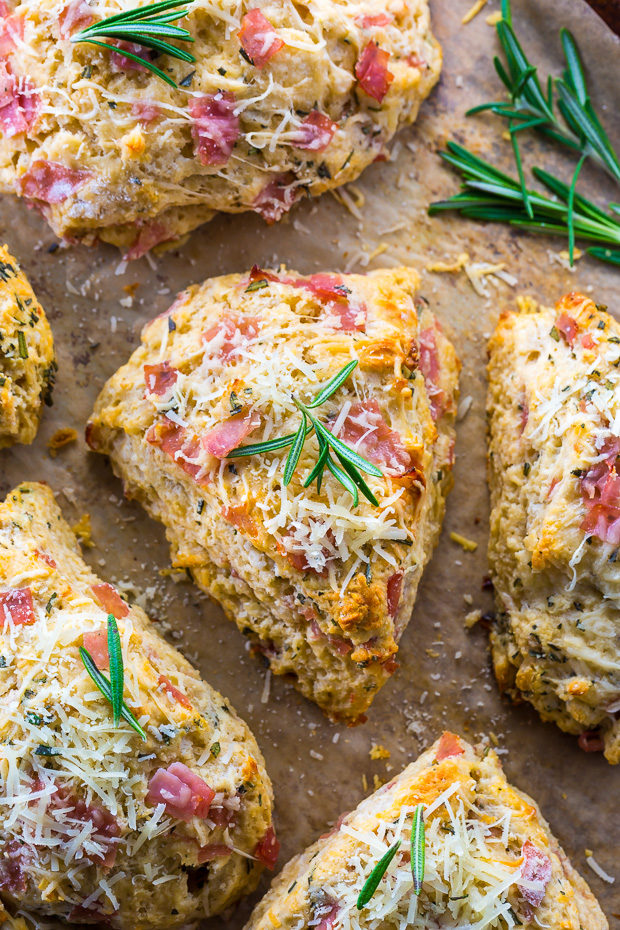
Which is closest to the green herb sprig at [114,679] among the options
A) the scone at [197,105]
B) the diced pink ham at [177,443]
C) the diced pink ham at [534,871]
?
the diced pink ham at [177,443]

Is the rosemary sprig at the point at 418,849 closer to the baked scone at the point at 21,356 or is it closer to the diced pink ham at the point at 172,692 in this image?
the diced pink ham at the point at 172,692

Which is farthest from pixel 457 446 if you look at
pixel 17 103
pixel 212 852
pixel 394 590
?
pixel 17 103

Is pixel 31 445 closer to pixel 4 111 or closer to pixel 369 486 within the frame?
pixel 4 111

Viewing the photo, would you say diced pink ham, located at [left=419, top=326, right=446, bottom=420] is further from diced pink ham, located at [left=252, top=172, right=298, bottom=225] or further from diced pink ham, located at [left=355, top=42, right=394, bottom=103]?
diced pink ham, located at [left=355, top=42, right=394, bottom=103]

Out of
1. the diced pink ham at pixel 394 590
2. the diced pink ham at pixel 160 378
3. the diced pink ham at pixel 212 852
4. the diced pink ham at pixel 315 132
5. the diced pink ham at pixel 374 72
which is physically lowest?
the diced pink ham at pixel 212 852

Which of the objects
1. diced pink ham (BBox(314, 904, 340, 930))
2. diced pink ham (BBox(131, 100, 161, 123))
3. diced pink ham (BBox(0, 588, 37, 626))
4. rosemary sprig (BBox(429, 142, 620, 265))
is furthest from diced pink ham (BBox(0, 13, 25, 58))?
diced pink ham (BBox(314, 904, 340, 930))
